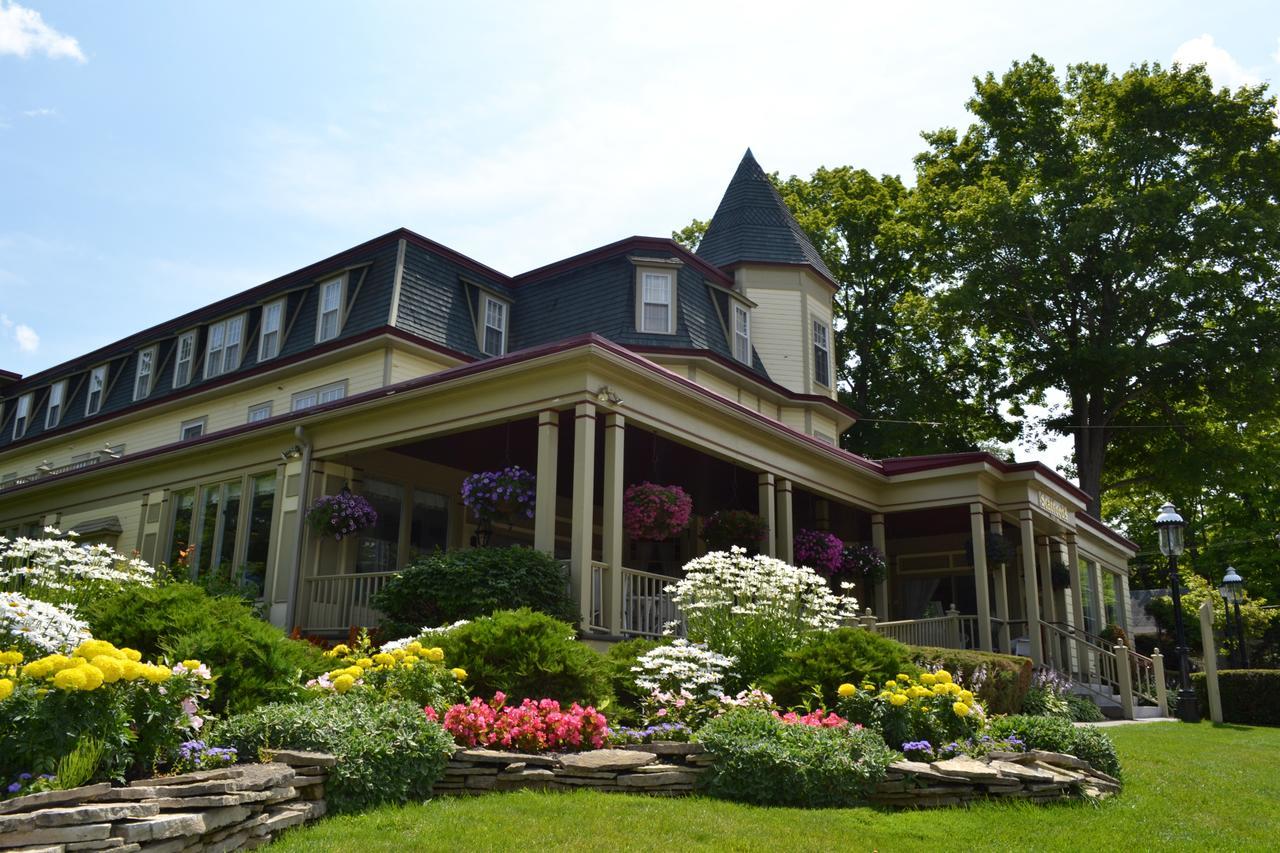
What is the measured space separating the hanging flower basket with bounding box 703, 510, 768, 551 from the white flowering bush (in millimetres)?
4225

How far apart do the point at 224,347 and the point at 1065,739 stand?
20630mm

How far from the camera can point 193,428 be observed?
2356cm

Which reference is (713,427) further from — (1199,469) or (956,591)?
(1199,469)

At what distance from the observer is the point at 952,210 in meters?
32.1

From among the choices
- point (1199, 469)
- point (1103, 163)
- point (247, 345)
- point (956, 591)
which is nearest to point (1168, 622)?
point (1199, 469)

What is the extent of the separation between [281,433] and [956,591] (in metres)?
14.4

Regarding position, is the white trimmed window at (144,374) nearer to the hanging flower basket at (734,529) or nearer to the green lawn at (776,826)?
the hanging flower basket at (734,529)

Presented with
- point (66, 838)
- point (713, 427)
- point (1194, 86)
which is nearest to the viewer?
point (66, 838)

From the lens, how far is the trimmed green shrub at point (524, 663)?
809cm

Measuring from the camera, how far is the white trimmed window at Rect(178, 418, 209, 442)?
23.3 m

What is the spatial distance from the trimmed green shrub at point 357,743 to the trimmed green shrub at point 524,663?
159 centimetres

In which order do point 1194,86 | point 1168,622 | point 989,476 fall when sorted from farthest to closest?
1. point 1168,622
2. point 1194,86
3. point 989,476

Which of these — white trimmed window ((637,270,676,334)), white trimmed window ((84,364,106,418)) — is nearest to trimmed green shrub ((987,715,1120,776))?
white trimmed window ((637,270,676,334))

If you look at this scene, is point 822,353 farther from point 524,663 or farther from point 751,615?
point 524,663
